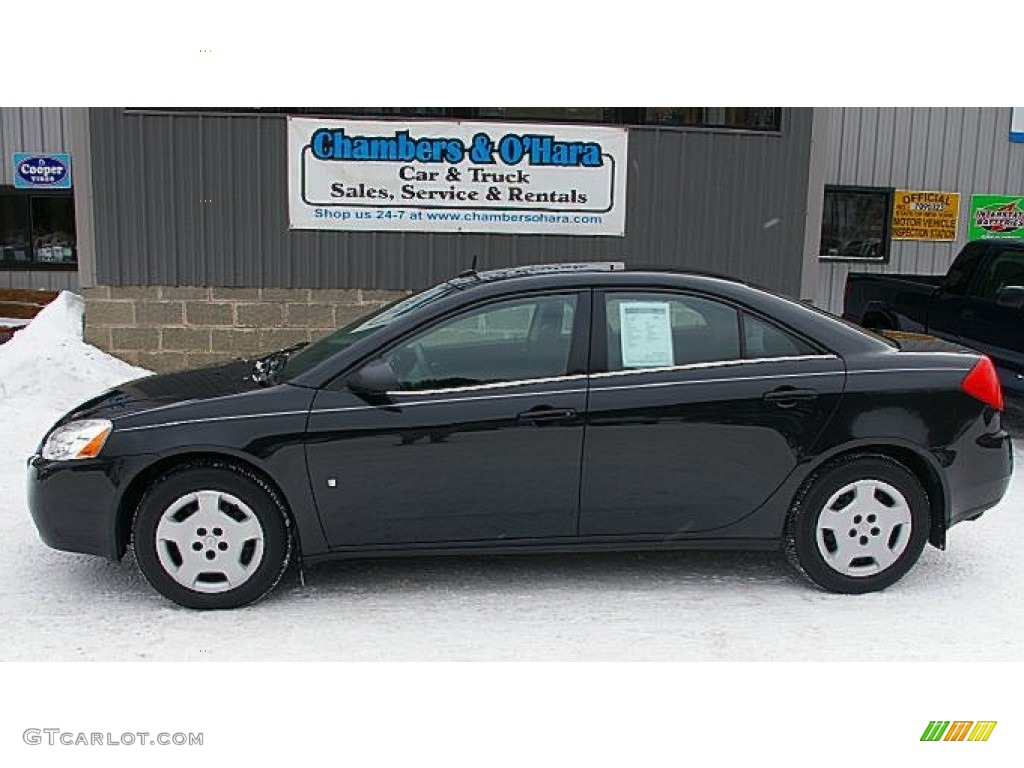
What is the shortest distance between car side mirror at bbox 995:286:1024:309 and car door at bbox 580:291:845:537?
3.67 metres

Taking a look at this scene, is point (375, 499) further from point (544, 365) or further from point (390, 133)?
point (390, 133)

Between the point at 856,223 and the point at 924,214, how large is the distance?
0.95m

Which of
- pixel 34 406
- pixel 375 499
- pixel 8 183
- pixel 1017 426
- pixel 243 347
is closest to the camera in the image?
pixel 375 499

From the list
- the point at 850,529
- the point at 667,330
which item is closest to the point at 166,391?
the point at 667,330

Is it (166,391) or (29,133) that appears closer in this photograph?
(166,391)

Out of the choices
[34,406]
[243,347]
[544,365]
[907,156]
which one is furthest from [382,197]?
[907,156]

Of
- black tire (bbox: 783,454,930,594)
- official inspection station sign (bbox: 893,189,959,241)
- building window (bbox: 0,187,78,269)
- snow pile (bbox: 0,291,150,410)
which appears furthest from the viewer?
official inspection station sign (bbox: 893,189,959,241)

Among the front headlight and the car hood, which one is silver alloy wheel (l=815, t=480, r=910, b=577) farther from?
the front headlight

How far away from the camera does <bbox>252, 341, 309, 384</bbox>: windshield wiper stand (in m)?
4.15

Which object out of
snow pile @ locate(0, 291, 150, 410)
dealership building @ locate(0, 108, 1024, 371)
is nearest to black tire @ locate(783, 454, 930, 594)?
dealership building @ locate(0, 108, 1024, 371)

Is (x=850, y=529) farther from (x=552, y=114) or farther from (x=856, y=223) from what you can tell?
(x=856, y=223)

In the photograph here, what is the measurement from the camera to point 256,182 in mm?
8164

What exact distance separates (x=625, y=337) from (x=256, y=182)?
5.33 m

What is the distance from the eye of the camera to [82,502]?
3.79 m
